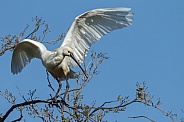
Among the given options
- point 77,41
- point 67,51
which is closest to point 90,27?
point 77,41

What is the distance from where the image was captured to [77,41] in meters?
9.29

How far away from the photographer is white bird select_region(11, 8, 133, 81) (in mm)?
8844

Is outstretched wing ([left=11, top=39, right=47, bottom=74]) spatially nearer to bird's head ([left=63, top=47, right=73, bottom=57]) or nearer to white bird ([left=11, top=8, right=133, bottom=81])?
white bird ([left=11, top=8, right=133, bottom=81])

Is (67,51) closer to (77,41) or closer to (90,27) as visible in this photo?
(77,41)

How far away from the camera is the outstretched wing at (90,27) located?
916 cm

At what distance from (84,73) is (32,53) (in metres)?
2.07

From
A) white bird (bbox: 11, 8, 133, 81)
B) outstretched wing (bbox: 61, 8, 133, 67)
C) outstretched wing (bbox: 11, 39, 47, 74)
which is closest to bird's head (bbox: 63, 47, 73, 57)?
white bird (bbox: 11, 8, 133, 81)

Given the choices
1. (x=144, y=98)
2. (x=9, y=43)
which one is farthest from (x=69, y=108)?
(x=9, y=43)

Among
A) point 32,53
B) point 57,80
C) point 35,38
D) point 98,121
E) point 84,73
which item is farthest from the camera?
point 35,38

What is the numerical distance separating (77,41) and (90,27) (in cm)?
32

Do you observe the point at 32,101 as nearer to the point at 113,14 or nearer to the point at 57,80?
the point at 57,80

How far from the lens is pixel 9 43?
32.7 feet

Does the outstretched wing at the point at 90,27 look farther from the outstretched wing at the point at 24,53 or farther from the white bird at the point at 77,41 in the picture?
the outstretched wing at the point at 24,53

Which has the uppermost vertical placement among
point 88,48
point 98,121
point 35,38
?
point 35,38
